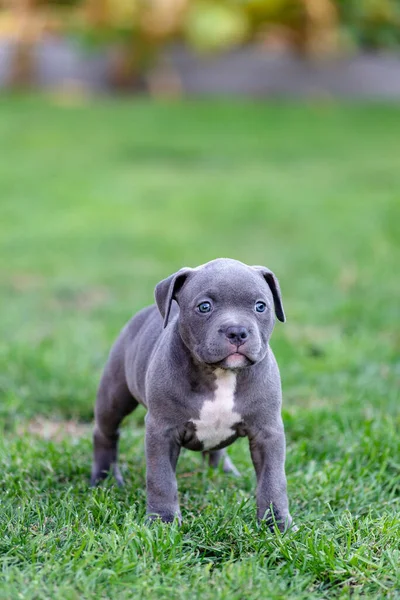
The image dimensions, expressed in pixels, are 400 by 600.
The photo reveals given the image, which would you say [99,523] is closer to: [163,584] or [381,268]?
[163,584]

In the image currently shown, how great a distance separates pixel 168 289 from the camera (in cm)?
371

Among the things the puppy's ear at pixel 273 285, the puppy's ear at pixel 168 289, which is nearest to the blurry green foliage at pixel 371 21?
the puppy's ear at pixel 273 285

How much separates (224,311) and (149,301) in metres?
4.56

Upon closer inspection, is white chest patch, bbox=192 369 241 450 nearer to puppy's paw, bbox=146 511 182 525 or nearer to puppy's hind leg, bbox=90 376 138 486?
puppy's paw, bbox=146 511 182 525

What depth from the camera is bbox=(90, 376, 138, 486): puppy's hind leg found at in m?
4.34

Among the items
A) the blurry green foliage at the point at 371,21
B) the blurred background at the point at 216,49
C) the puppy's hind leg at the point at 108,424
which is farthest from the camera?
the blurry green foliage at the point at 371,21

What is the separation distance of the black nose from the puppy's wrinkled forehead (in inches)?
6.8

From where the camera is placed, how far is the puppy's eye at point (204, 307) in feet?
11.6

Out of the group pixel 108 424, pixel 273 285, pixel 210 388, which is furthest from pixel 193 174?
pixel 210 388

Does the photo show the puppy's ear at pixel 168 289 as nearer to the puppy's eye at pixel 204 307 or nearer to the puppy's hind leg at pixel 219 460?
the puppy's eye at pixel 204 307

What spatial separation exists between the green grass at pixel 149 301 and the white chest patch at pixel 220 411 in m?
0.39

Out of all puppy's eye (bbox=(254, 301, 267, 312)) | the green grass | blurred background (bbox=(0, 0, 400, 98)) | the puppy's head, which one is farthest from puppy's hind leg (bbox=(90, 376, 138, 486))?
blurred background (bbox=(0, 0, 400, 98))

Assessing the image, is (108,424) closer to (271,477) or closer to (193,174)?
(271,477)

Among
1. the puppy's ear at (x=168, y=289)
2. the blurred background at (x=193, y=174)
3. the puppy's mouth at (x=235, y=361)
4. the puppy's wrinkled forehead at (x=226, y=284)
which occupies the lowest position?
the blurred background at (x=193, y=174)
